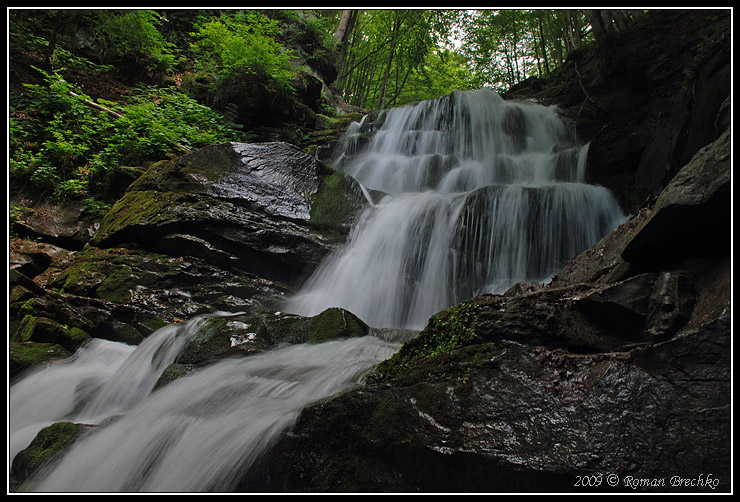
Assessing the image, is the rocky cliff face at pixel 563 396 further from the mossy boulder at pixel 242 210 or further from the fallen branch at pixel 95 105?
the fallen branch at pixel 95 105

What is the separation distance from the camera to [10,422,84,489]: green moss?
289cm

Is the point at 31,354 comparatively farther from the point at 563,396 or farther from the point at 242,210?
the point at 563,396

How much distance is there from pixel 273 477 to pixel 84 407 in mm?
2728

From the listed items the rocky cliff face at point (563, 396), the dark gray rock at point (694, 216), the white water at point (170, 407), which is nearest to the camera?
the rocky cliff face at point (563, 396)

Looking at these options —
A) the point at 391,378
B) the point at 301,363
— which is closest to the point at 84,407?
the point at 301,363

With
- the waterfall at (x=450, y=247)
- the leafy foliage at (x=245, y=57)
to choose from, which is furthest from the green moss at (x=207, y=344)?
the leafy foliage at (x=245, y=57)

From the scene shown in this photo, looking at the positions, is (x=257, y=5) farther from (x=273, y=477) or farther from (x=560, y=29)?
(x=560, y=29)

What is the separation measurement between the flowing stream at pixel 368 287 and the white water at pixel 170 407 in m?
0.01

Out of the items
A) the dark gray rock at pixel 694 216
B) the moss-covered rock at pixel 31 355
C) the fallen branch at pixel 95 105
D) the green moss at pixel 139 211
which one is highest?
the fallen branch at pixel 95 105

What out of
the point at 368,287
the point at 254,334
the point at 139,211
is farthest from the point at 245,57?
the point at 254,334

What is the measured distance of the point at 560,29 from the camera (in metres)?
19.1

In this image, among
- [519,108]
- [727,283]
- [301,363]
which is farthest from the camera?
[519,108]

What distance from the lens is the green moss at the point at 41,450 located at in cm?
289

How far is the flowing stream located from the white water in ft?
0.04
